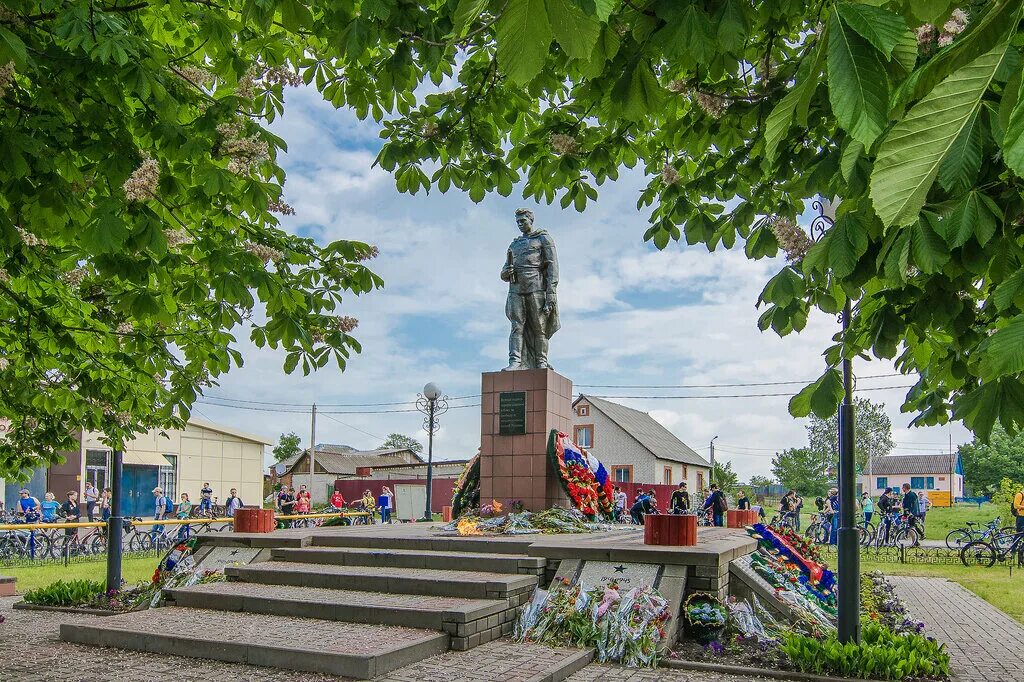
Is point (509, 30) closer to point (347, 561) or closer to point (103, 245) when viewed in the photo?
point (103, 245)

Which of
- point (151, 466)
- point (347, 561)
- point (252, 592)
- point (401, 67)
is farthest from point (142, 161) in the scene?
point (151, 466)

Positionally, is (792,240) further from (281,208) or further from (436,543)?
(436,543)

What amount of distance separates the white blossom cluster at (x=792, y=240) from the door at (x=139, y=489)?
3295 centimetres

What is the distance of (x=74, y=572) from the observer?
1535cm

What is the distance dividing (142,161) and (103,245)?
923mm

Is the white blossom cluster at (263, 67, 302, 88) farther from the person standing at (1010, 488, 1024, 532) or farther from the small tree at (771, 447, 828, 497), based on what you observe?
the small tree at (771, 447, 828, 497)

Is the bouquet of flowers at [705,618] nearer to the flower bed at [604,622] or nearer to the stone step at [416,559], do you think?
the flower bed at [604,622]

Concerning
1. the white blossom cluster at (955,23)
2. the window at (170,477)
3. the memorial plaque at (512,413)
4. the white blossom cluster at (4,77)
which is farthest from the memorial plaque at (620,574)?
the window at (170,477)

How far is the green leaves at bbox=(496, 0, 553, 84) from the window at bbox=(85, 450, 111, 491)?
34.3 metres

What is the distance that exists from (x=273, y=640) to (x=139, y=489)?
29.3 meters

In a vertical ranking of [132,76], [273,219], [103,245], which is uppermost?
[132,76]

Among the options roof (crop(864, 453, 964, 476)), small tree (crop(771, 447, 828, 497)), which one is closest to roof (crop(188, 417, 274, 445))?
small tree (crop(771, 447, 828, 497))

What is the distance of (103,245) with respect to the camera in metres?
4.21

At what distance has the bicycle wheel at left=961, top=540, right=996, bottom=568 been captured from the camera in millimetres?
16781
